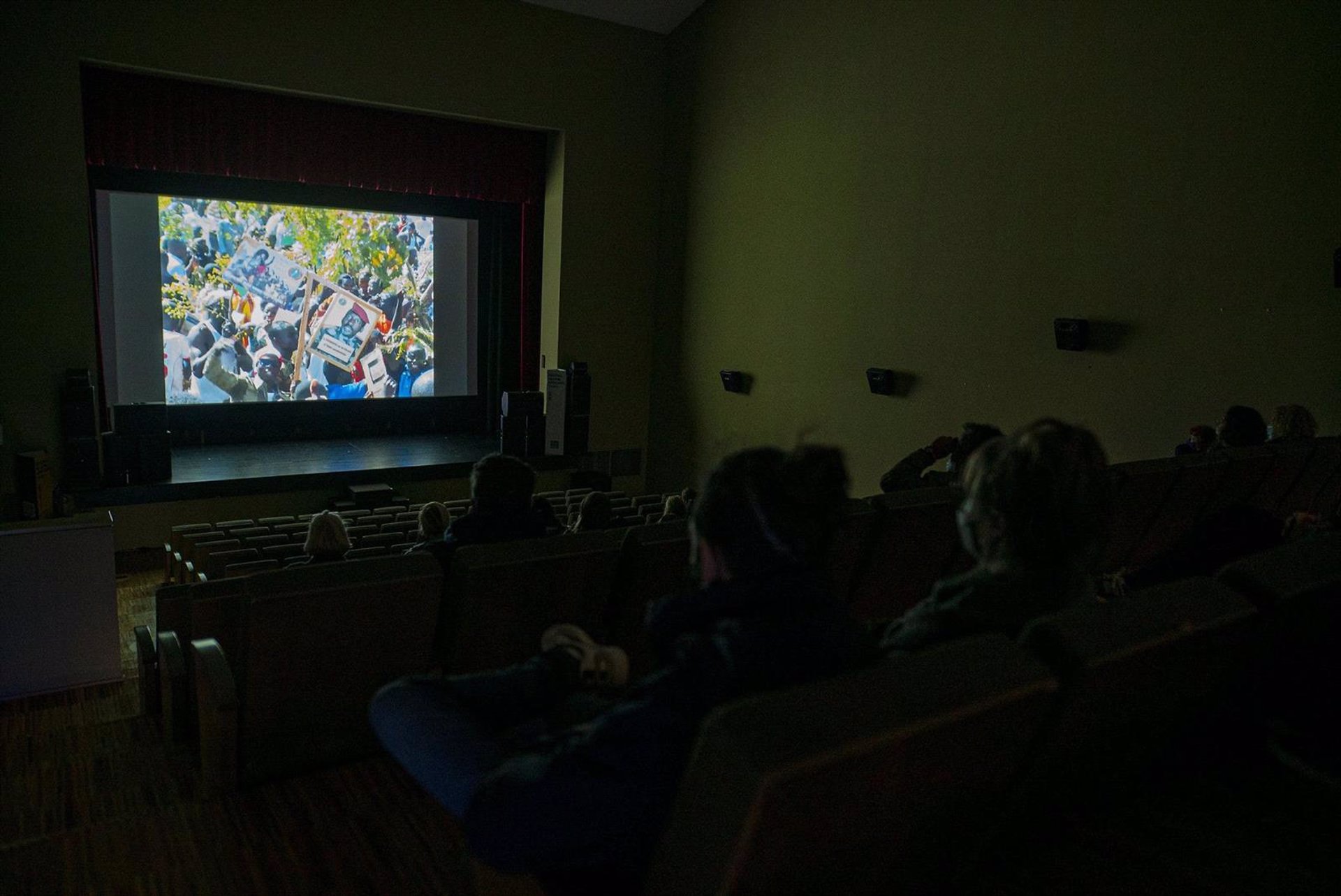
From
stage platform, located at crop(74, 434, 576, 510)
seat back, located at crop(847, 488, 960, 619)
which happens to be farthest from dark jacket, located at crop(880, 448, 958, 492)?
stage platform, located at crop(74, 434, 576, 510)

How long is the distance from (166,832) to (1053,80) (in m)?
6.05

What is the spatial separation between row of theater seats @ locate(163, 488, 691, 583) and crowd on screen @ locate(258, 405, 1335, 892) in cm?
257

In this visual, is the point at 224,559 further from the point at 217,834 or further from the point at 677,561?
the point at 677,561

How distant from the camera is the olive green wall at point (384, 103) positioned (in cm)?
672

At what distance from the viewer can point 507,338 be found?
958cm

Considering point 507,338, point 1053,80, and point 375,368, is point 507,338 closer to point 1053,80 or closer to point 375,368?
point 375,368

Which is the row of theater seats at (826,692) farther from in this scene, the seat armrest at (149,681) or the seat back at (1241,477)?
the seat back at (1241,477)

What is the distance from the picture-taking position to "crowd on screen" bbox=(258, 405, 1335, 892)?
3.71 feet

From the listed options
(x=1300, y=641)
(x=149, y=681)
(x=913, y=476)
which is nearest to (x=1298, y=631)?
(x=1300, y=641)

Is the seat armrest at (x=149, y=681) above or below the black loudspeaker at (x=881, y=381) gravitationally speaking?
below

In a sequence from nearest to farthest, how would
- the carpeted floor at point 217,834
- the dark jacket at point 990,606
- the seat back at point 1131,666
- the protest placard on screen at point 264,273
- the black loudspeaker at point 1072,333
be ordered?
the seat back at point 1131,666
the dark jacket at point 990,606
the carpeted floor at point 217,834
the black loudspeaker at point 1072,333
the protest placard on screen at point 264,273

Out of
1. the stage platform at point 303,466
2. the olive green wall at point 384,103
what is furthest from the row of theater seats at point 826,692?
the olive green wall at point 384,103

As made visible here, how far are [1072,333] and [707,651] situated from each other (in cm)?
516

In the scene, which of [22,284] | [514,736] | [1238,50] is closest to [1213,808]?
[514,736]
